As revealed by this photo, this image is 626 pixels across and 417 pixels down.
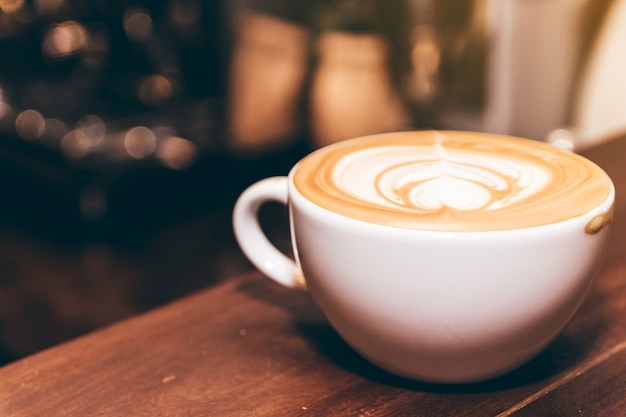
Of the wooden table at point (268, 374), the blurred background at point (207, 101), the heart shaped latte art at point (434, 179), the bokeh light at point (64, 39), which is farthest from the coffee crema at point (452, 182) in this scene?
the bokeh light at point (64, 39)

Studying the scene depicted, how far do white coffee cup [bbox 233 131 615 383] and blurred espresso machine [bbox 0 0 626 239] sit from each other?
1537 millimetres

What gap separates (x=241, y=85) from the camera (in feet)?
7.31

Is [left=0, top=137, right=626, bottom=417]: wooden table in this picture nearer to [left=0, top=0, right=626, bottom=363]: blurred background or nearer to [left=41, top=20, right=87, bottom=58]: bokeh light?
[left=0, top=0, right=626, bottom=363]: blurred background

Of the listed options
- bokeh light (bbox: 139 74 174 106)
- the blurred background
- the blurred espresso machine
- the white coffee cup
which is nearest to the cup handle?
the white coffee cup

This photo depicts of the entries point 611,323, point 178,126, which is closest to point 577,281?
point 611,323

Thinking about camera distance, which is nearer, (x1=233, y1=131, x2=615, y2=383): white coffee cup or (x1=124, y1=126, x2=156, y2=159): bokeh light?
(x1=233, y1=131, x2=615, y2=383): white coffee cup

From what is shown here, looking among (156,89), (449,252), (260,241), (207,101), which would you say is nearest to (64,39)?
(156,89)

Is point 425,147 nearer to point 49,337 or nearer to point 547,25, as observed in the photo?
point 49,337

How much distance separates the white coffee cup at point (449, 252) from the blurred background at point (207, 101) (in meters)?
1.20

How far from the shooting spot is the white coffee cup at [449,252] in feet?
1.13

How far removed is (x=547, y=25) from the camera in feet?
6.93

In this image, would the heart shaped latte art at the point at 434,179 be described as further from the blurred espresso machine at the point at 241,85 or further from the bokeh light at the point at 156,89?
the bokeh light at the point at 156,89

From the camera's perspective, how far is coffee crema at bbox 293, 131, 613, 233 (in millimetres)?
361

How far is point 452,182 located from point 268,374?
0.51 ft
